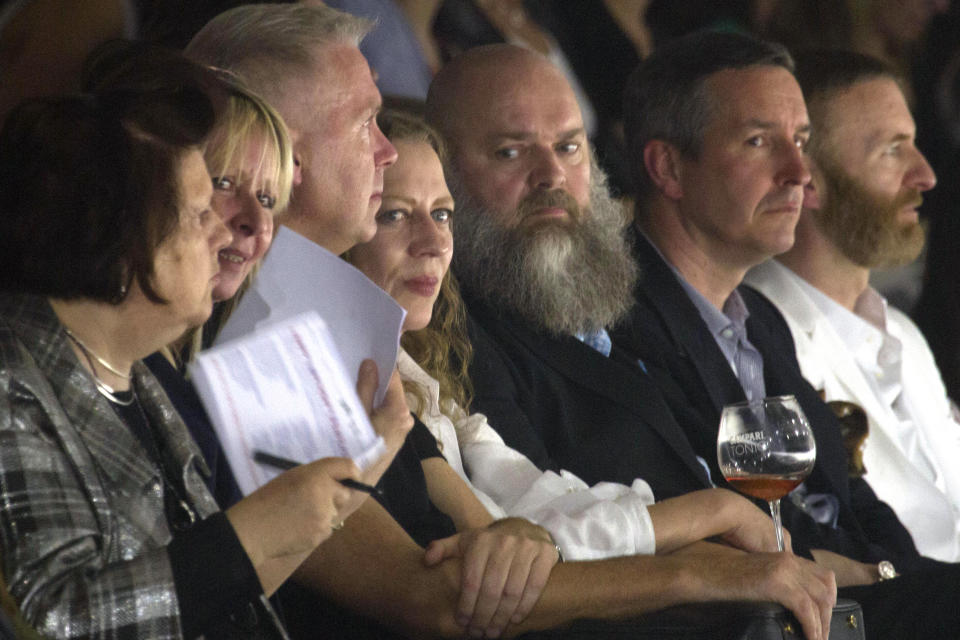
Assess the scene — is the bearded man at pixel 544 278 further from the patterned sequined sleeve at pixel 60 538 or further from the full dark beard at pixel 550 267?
the patterned sequined sleeve at pixel 60 538

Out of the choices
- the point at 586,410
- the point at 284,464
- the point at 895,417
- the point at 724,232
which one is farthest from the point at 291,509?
the point at 895,417

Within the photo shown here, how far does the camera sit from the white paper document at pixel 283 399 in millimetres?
1319

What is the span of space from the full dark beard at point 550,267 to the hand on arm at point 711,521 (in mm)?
666

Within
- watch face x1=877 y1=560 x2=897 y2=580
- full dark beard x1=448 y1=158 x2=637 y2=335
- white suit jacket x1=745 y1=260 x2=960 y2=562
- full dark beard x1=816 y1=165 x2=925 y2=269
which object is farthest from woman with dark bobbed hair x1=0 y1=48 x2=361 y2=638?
full dark beard x1=816 y1=165 x2=925 y2=269

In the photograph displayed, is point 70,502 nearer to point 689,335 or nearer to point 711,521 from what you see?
point 711,521

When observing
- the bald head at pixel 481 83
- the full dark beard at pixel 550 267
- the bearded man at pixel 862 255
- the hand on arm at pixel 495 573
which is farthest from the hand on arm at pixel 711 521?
the bearded man at pixel 862 255

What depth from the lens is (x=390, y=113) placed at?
2547mm

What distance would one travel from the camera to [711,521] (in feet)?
7.78

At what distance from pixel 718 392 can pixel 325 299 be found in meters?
1.96

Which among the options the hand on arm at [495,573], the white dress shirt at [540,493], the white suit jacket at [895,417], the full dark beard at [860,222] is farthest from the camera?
the full dark beard at [860,222]

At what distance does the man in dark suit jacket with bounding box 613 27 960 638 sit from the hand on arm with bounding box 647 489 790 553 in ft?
2.25

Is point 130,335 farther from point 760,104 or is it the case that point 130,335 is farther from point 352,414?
point 760,104

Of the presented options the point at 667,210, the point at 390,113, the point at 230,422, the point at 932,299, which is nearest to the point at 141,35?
the point at 390,113

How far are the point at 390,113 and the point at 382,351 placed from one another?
1205mm
